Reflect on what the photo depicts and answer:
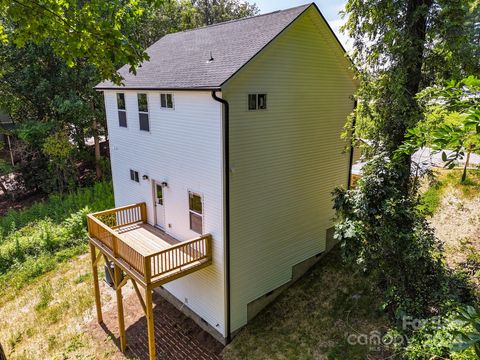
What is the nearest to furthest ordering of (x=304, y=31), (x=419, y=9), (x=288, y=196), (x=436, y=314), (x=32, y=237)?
(x=436, y=314) < (x=419, y=9) < (x=304, y=31) < (x=288, y=196) < (x=32, y=237)

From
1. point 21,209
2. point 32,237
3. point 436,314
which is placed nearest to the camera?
point 436,314

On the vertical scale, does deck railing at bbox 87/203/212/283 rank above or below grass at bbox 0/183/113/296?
above

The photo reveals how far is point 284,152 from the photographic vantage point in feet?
31.4

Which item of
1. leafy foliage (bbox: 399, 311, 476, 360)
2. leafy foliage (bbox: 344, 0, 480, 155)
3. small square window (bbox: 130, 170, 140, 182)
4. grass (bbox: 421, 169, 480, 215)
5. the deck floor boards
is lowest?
the deck floor boards

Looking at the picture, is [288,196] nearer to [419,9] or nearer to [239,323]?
[239,323]

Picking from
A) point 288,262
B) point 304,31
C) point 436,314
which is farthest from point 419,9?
point 288,262

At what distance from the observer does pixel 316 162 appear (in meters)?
10.8

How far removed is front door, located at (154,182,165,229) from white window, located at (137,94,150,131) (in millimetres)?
1921

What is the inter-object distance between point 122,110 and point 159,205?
369 cm

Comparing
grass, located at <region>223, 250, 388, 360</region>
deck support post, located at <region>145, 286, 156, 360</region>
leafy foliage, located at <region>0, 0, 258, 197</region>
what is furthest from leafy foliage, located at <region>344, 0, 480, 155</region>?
leafy foliage, located at <region>0, 0, 258, 197</region>

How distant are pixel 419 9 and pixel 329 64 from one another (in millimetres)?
3017

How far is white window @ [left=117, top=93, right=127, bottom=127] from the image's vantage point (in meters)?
11.6

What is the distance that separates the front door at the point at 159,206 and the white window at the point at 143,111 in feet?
6.30

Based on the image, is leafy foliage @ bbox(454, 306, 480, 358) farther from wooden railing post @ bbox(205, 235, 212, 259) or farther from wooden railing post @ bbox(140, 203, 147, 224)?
wooden railing post @ bbox(140, 203, 147, 224)
